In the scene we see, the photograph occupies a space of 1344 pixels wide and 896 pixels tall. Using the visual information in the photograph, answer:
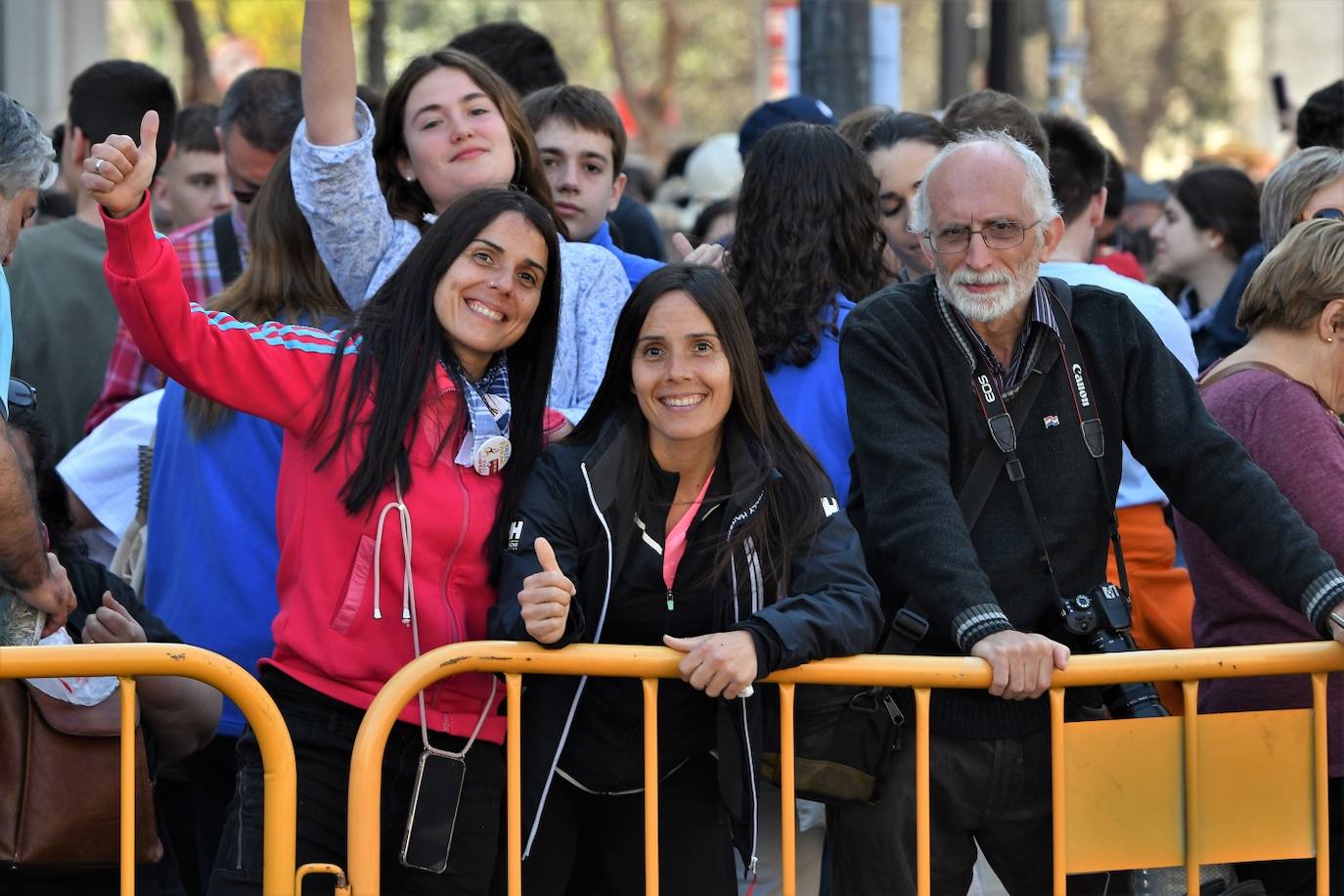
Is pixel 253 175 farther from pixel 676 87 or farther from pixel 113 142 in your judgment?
pixel 676 87

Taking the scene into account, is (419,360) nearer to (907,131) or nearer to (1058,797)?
(1058,797)

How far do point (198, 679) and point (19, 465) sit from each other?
59 cm

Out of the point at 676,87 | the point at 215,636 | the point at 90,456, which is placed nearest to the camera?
the point at 215,636

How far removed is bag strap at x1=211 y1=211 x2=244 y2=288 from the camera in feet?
18.3

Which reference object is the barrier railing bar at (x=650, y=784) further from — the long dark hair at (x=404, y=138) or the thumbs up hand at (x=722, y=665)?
the long dark hair at (x=404, y=138)

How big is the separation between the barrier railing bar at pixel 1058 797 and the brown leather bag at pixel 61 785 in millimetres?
1855

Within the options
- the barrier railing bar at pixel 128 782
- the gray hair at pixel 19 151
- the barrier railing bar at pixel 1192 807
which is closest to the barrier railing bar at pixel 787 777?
the barrier railing bar at pixel 1192 807

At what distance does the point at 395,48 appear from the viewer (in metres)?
50.8

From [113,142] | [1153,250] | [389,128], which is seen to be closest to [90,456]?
[389,128]

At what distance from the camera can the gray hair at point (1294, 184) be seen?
467cm

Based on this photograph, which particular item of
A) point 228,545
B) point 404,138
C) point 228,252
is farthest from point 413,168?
point 228,252

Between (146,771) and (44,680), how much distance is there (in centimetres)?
29

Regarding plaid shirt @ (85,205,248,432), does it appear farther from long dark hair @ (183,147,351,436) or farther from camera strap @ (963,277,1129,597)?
camera strap @ (963,277,1129,597)

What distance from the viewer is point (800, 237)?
14.2 ft
